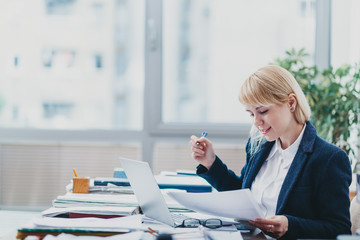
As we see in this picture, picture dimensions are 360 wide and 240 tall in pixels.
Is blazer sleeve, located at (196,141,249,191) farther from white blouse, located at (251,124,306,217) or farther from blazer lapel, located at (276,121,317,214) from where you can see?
blazer lapel, located at (276,121,317,214)

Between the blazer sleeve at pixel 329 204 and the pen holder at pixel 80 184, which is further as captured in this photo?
the pen holder at pixel 80 184

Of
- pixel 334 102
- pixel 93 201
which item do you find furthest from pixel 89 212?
pixel 334 102

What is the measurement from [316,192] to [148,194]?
577 millimetres

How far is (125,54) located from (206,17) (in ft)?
2.26

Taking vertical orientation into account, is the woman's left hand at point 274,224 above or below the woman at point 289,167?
below

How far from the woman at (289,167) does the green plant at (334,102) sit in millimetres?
1004

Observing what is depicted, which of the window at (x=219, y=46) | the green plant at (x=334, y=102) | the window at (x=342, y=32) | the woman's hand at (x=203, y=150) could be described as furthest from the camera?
the window at (x=219, y=46)

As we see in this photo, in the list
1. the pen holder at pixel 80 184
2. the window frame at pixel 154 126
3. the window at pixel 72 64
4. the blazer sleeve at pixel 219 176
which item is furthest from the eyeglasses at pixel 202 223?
the window at pixel 72 64

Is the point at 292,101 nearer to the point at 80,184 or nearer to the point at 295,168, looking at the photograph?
the point at 295,168

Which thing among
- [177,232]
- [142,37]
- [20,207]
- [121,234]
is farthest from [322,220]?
[20,207]

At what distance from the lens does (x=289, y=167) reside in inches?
61.6

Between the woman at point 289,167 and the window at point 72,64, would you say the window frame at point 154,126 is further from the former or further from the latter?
the woman at point 289,167

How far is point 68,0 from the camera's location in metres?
3.35

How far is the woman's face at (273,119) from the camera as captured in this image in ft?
5.16
